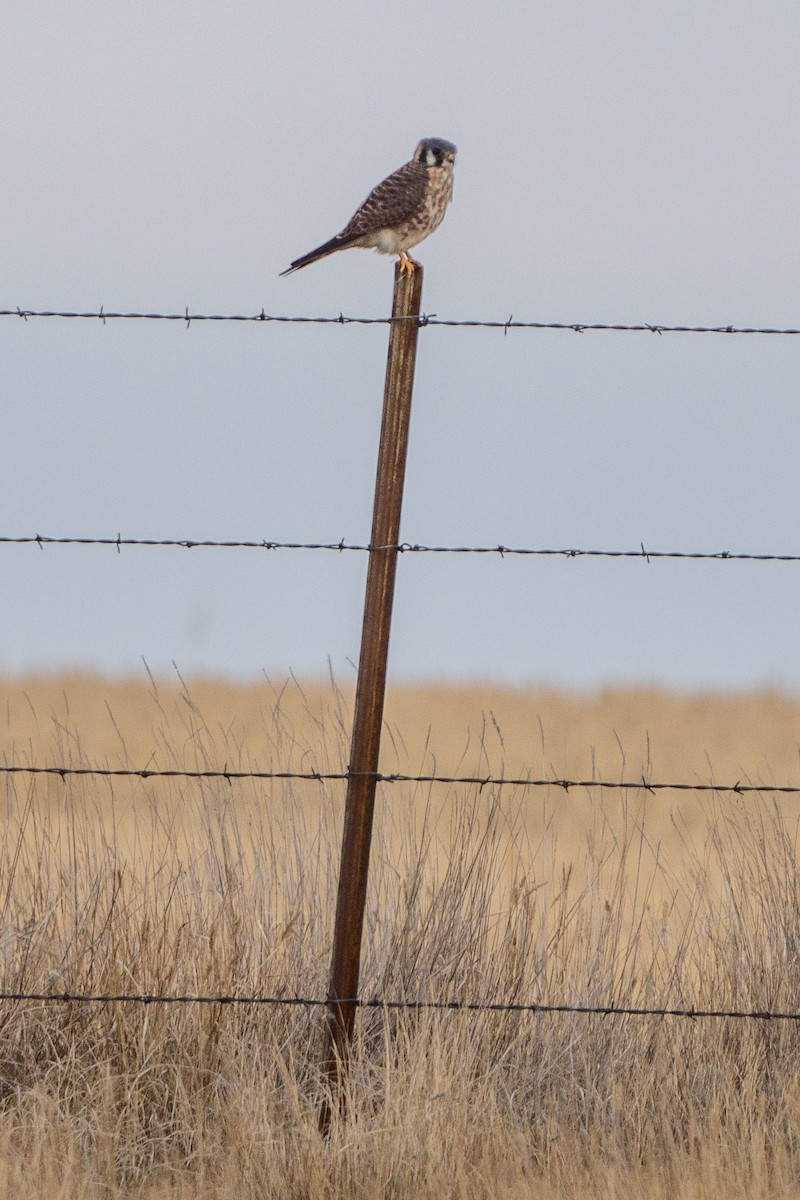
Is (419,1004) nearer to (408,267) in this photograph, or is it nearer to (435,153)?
(408,267)

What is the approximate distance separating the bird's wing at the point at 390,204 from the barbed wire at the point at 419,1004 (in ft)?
9.25

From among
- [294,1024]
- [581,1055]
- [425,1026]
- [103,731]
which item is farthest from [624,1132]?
[103,731]

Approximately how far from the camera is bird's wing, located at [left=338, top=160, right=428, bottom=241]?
5469 millimetres

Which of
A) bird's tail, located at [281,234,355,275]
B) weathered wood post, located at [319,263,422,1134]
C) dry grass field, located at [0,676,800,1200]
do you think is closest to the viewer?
dry grass field, located at [0,676,800,1200]

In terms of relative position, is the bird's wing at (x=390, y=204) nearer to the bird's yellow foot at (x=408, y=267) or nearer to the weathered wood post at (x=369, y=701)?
the bird's yellow foot at (x=408, y=267)

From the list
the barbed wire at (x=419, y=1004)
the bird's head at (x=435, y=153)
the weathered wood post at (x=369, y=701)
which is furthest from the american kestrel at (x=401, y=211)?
the barbed wire at (x=419, y=1004)

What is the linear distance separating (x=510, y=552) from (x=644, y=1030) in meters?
1.38

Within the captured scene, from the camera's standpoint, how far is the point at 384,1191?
3.31 m

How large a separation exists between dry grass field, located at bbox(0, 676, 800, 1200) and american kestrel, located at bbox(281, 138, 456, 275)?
77.0 inches

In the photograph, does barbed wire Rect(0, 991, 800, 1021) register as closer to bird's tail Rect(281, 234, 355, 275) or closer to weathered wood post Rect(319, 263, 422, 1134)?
weathered wood post Rect(319, 263, 422, 1134)

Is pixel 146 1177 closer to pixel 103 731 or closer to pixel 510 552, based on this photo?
pixel 510 552

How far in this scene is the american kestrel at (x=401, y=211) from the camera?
215 inches

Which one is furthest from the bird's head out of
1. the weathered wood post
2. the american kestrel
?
the weathered wood post

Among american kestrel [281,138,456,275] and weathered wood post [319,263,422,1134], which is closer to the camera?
weathered wood post [319,263,422,1134]
